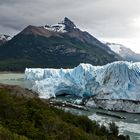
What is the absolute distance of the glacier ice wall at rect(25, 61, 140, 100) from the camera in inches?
1610

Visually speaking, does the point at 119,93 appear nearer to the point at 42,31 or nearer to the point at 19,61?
the point at 19,61

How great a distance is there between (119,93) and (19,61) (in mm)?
97962

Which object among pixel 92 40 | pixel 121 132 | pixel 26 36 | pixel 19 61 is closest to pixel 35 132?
pixel 121 132

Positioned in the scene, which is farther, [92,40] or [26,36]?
[92,40]

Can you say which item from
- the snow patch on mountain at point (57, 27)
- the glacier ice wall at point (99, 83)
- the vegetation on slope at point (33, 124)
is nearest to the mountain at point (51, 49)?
the snow patch on mountain at point (57, 27)

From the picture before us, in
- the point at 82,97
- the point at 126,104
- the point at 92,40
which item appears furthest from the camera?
the point at 92,40

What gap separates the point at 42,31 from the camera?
17175 cm

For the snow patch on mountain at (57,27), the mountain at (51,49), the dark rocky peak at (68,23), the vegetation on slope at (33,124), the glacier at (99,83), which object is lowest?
the vegetation on slope at (33,124)

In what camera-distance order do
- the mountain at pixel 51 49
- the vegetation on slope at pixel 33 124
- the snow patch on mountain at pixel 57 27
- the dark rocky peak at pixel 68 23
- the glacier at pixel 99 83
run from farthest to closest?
the dark rocky peak at pixel 68 23, the snow patch on mountain at pixel 57 27, the mountain at pixel 51 49, the glacier at pixel 99 83, the vegetation on slope at pixel 33 124

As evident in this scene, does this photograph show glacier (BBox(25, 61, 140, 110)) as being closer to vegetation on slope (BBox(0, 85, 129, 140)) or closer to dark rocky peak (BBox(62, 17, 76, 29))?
vegetation on slope (BBox(0, 85, 129, 140))

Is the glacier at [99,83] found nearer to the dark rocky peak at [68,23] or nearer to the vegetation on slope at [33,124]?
the vegetation on slope at [33,124]

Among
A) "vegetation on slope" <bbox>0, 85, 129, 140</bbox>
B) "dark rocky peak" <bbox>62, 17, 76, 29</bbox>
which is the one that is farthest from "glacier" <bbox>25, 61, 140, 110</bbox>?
"dark rocky peak" <bbox>62, 17, 76, 29</bbox>

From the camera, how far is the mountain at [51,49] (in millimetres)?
135250

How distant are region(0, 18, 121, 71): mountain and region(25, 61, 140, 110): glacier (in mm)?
77276
